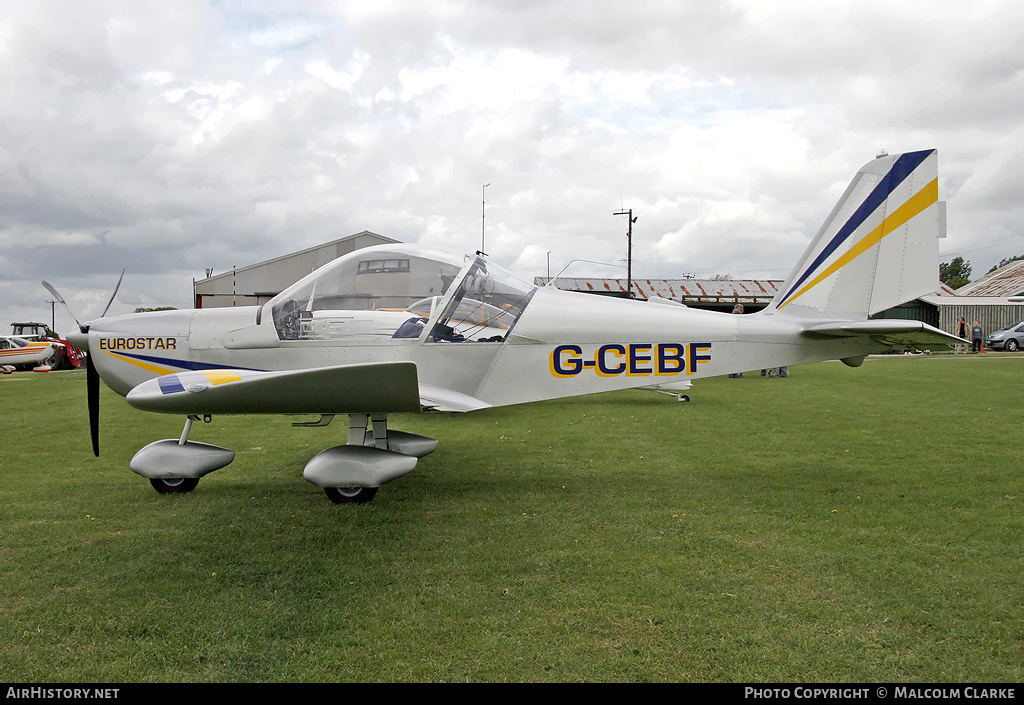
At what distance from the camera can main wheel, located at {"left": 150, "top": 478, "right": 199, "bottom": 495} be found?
557 cm

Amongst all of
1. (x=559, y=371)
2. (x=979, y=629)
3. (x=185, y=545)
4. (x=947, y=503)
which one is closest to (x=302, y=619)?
(x=185, y=545)

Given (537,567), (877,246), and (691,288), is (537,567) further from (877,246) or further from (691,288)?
(691,288)

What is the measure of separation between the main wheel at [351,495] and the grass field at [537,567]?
0.31ft

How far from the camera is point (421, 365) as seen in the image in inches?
213

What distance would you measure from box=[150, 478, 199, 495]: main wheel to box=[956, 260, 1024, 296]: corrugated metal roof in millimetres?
54852

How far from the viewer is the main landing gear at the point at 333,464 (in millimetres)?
4988

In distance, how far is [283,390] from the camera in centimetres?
429

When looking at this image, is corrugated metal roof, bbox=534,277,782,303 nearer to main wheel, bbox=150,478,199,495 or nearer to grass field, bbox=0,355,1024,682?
grass field, bbox=0,355,1024,682

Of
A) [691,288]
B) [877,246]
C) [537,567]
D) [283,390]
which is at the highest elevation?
[691,288]

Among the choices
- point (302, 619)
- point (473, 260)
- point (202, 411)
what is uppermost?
point (473, 260)

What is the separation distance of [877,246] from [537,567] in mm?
4440

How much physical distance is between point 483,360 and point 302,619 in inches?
107

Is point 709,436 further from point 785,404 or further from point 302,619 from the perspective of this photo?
point 302,619

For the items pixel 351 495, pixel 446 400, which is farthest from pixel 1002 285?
pixel 351 495
